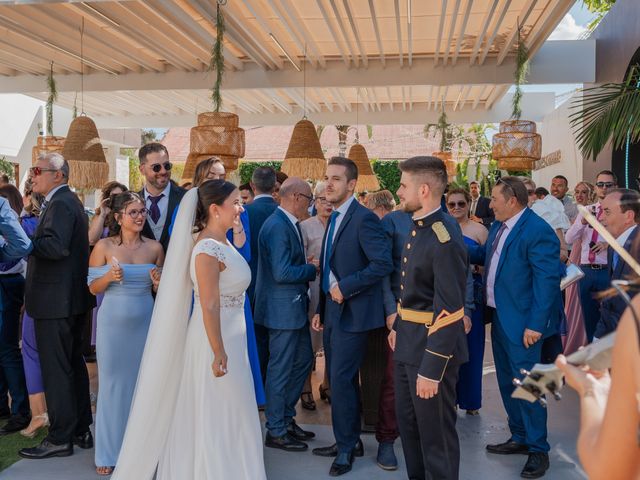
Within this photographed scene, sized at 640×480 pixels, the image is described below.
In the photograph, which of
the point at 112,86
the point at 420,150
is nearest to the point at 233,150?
the point at 112,86

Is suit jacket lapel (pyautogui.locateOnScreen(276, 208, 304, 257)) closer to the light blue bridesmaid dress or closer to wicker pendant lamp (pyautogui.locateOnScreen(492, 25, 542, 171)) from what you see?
the light blue bridesmaid dress

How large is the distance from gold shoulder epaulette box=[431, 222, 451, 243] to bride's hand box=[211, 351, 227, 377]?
1.29 m

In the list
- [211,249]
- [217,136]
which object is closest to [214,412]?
[211,249]

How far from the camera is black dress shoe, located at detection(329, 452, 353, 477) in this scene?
13.9 ft

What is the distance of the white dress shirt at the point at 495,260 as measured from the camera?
4.43 meters

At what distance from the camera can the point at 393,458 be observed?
4375mm

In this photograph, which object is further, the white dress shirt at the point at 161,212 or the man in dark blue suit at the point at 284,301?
the white dress shirt at the point at 161,212

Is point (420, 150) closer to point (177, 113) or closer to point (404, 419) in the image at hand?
point (177, 113)

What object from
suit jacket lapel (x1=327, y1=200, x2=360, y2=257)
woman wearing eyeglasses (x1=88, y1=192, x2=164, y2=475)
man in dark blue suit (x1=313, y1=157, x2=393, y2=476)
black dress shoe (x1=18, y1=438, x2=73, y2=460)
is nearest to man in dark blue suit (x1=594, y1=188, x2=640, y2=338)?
man in dark blue suit (x1=313, y1=157, x2=393, y2=476)

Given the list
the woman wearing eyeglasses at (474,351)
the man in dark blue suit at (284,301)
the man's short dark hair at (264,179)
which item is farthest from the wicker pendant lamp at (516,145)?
the man in dark blue suit at (284,301)

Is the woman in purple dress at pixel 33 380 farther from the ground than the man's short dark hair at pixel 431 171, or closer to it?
closer to it

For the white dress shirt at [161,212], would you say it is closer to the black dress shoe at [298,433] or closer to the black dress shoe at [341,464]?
the black dress shoe at [298,433]

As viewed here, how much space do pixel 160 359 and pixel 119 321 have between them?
716 millimetres

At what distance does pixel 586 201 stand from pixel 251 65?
5.45 metres
